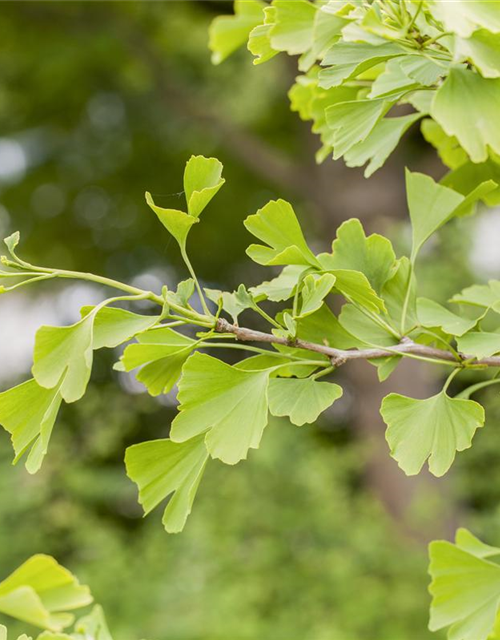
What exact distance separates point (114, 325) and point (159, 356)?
0.03 meters

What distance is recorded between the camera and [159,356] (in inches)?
15.1

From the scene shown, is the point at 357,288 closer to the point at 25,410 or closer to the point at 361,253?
the point at 361,253

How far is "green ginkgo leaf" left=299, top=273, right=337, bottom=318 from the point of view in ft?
1.19

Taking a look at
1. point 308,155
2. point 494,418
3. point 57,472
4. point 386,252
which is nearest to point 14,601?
point 386,252

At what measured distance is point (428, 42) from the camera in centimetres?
36

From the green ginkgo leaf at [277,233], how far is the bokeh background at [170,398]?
4.29 ft

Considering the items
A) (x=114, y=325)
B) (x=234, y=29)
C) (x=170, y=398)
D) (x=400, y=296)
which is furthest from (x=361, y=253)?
(x=170, y=398)

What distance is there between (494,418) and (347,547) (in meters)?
0.54

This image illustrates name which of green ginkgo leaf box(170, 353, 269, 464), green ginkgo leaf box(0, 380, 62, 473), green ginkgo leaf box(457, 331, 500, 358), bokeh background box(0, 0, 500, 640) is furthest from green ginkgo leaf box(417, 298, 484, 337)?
bokeh background box(0, 0, 500, 640)

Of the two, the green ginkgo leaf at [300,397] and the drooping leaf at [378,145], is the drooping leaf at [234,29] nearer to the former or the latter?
the drooping leaf at [378,145]

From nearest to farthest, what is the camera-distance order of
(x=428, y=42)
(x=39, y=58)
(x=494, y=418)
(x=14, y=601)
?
(x=14, y=601)
(x=428, y=42)
(x=494, y=418)
(x=39, y=58)

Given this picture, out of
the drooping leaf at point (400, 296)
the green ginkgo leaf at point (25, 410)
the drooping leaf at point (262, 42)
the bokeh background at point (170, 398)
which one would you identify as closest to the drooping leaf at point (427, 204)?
the drooping leaf at point (400, 296)

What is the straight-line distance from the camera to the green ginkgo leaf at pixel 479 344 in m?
0.38

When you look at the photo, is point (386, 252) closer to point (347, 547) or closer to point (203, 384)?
point (203, 384)
